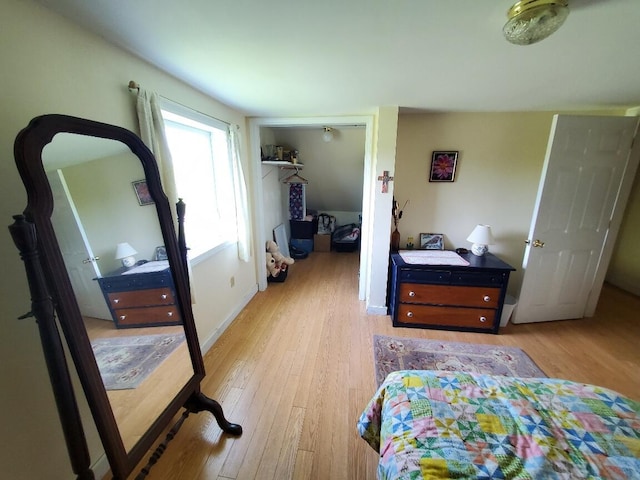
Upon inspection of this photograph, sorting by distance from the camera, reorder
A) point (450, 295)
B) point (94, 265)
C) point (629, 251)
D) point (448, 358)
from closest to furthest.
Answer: point (94, 265)
point (448, 358)
point (450, 295)
point (629, 251)

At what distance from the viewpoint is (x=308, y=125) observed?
8.94 ft

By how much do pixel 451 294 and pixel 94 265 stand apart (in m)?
2.61

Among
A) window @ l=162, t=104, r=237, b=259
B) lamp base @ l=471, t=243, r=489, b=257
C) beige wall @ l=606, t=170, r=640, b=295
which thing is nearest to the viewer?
window @ l=162, t=104, r=237, b=259

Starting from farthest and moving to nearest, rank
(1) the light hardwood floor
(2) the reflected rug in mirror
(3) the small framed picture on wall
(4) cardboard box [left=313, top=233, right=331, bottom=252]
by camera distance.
A: (4) cardboard box [left=313, top=233, right=331, bottom=252]
(1) the light hardwood floor
(3) the small framed picture on wall
(2) the reflected rug in mirror

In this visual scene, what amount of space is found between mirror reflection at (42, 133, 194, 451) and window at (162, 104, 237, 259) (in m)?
0.63

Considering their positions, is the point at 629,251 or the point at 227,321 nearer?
the point at 227,321

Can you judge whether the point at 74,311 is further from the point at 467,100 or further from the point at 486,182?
the point at 486,182

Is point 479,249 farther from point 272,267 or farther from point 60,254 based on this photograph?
point 60,254

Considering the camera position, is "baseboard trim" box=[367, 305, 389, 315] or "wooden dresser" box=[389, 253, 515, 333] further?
"baseboard trim" box=[367, 305, 389, 315]

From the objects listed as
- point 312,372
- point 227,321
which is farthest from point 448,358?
point 227,321

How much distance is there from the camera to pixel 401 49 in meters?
1.23

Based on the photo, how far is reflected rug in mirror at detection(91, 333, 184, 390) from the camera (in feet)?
3.24

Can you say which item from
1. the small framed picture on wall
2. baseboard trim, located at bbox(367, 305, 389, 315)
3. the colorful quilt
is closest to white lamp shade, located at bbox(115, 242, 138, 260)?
the small framed picture on wall

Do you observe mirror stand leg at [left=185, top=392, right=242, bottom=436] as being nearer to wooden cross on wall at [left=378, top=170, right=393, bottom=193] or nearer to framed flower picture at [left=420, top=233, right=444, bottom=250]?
wooden cross on wall at [left=378, top=170, right=393, bottom=193]
